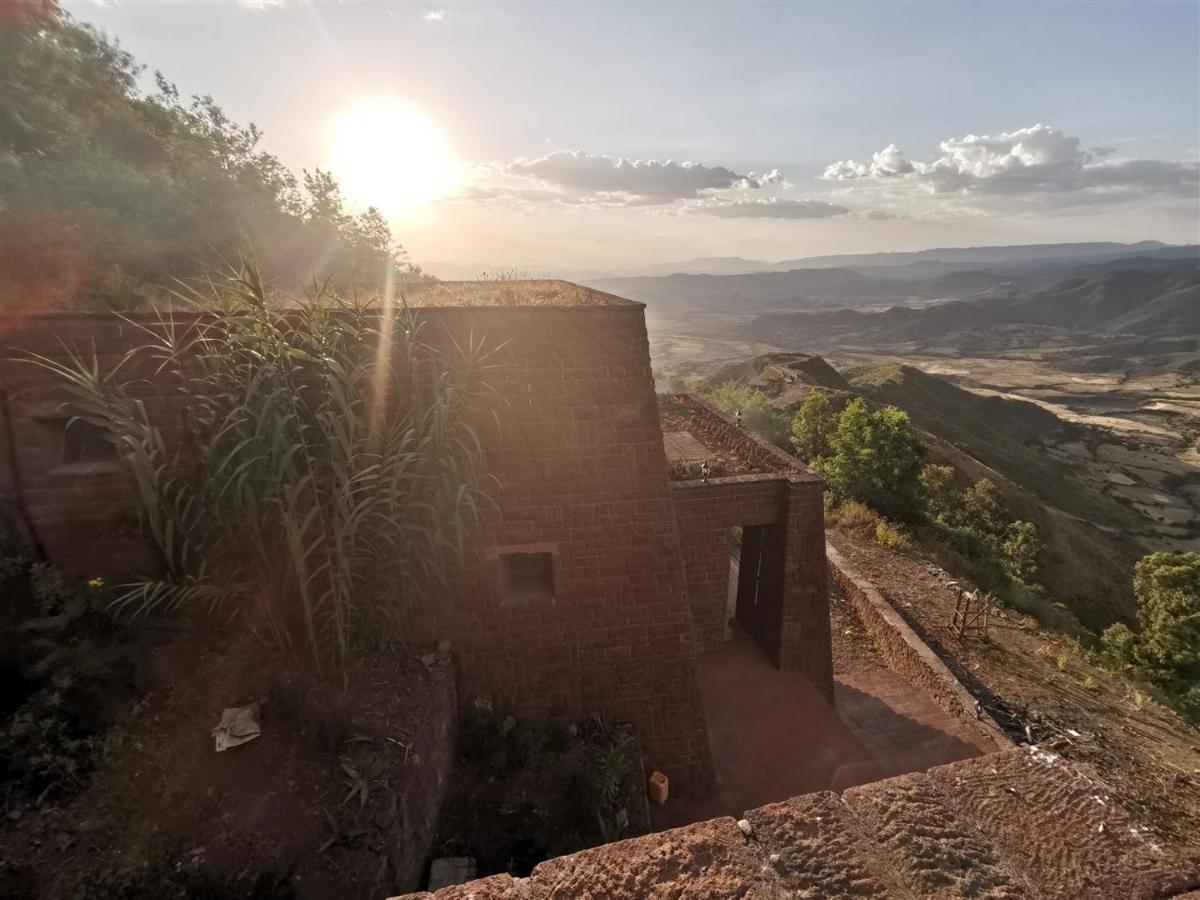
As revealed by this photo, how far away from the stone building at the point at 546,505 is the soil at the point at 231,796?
123 centimetres

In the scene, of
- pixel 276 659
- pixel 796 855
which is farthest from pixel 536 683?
pixel 796 855

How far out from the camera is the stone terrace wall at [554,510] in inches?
200

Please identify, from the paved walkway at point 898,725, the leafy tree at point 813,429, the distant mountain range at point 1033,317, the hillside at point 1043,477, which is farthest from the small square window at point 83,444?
the distant mountain range at point 1033,317

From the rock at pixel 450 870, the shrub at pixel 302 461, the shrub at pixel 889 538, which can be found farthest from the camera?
the shrub at pixel 889 538

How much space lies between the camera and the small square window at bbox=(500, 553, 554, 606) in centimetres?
604

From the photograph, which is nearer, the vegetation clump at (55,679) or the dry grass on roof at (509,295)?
the vegetation clump at (55,679)

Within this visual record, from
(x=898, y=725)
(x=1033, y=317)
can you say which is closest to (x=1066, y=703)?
(x=898, y=725)

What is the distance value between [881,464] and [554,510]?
506 inches

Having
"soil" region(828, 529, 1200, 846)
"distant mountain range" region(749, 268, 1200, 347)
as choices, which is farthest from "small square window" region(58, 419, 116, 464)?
"distant mountain range" region(749, 268, 1200, 347)

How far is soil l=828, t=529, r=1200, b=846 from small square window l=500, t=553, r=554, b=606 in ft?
23.3

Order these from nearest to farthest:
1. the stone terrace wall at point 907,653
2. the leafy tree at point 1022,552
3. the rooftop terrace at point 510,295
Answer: the rooftop terrace at point 510,295
the stone terrace wall at point 907,653
the leafy tree at point 1022,552

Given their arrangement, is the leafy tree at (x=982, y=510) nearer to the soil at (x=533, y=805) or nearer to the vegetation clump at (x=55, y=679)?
the soil at (x=533, y=805)

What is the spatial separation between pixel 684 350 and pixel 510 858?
10915 centimetres

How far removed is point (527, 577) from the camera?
641 centimetres
